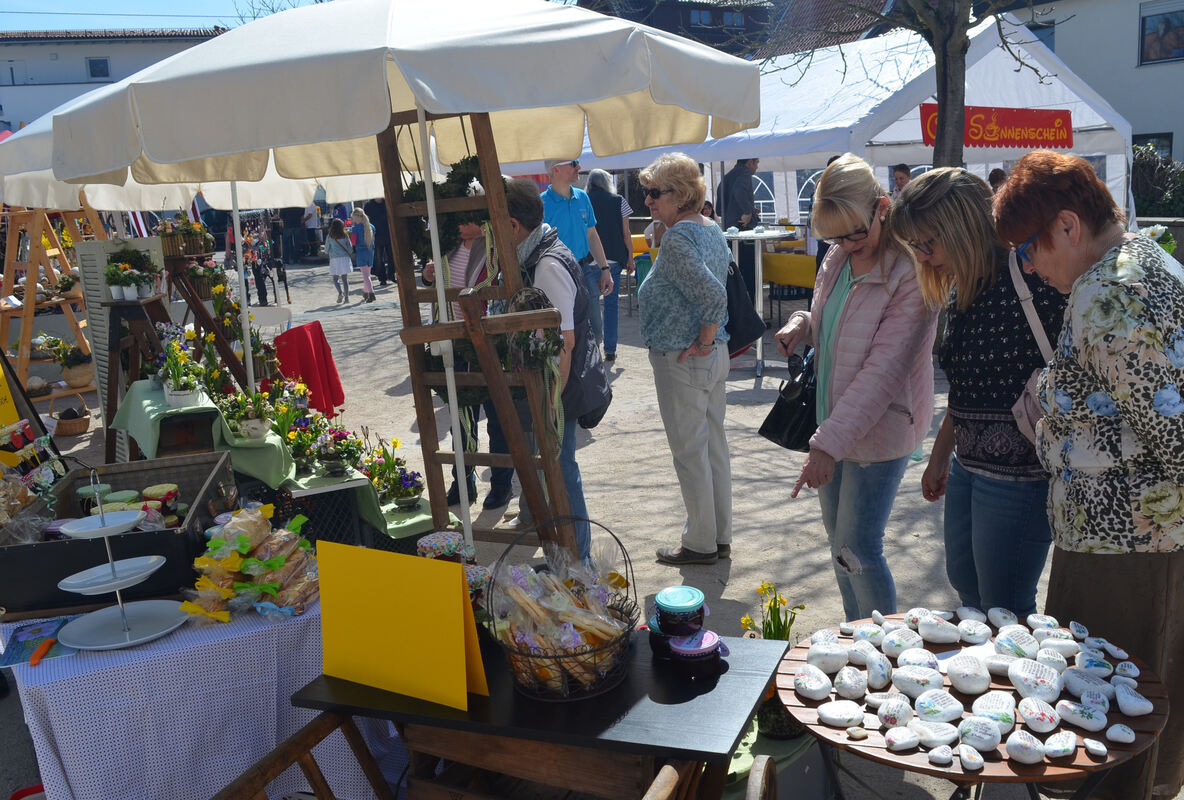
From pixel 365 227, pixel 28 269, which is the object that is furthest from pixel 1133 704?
pixel 365 227

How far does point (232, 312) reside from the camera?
5.58m

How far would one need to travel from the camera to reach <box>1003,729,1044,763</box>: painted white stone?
1.76 m

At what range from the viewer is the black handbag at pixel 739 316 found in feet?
14.6

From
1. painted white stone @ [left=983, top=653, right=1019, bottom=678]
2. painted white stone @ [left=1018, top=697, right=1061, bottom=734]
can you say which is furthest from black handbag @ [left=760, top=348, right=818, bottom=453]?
painted white stone @ [left=1018, top=697, right=1061, bottom=734]

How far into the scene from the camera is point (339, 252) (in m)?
15.9

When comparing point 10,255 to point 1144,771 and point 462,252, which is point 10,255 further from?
point 1144,771

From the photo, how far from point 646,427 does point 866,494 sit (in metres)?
4.18

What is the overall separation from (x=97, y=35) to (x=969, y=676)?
48699 mm

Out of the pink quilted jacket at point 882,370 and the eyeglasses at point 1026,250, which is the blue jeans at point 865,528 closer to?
the pink quilted jacket at point 882,370

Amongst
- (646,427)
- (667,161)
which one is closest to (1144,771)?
(667,161)

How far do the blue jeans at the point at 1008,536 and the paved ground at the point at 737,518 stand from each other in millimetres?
620

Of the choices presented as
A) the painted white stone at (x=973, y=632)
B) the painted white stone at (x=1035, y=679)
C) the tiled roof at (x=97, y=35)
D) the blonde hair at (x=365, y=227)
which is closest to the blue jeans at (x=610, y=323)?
the painted white stone at (x=973, y=632)

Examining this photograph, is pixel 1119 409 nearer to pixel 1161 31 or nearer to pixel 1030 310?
pixel 1030 310

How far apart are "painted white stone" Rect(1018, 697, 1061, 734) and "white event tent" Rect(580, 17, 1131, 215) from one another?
611 cm
